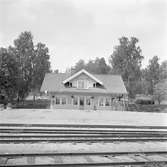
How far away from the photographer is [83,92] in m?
41.0

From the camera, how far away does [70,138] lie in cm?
1217

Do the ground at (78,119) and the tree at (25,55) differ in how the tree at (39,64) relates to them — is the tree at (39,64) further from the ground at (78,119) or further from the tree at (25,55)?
the ground at (78,119)

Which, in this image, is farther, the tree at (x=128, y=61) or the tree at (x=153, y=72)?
the tree at (x=153, y=72)

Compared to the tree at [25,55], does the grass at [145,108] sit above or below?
below

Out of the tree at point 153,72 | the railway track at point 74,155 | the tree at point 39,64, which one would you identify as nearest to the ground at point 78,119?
the railway track at point 74,155

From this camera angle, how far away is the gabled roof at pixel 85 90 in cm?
4133

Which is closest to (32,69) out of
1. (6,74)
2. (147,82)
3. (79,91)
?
(6,74)

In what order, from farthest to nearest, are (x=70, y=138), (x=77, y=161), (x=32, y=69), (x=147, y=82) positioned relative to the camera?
(x=147, y=82) < (x=32, y=69) < (x=70, y=138) < (x=77, y=161)

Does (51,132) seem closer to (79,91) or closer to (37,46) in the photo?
(79,91)

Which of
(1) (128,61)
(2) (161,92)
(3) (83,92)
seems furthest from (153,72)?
(3) (83,92)

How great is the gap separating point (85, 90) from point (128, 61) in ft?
82.0

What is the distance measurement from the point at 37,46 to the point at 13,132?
162ft

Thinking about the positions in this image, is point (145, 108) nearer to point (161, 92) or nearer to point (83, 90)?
point (161, 92)

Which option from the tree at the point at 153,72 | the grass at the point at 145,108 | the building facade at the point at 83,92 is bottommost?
the grass at the point at 145,108
